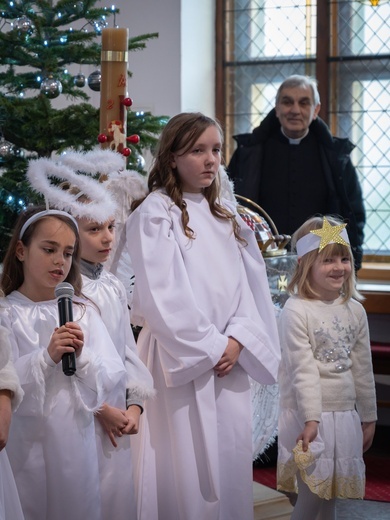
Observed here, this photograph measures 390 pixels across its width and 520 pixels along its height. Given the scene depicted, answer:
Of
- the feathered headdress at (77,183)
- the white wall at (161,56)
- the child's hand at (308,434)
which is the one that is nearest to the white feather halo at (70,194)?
the feathered headdress at (77,183)

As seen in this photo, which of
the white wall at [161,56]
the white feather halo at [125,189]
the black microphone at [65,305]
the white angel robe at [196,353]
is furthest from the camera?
the white wall at [161,56]

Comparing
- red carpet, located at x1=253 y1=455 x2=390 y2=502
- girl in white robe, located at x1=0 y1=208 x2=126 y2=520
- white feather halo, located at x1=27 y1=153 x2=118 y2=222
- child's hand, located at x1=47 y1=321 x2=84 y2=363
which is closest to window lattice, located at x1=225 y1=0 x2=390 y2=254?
red carpet, located at x1=253 y1=455 x2=390 y2=502

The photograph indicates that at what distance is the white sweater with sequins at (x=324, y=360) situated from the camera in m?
3.80

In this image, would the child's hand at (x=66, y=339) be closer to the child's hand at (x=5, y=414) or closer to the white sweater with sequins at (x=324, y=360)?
the child's hand at (x=5, y=414)

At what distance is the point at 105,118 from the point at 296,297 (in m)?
1.02

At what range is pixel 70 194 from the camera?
3268mm

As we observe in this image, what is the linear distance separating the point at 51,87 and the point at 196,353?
1600mm

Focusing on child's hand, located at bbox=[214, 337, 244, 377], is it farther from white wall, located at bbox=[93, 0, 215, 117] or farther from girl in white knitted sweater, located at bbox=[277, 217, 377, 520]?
white wall, located at bbox=[93, 0, 215, 117]

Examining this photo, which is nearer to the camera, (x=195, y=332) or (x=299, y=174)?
(x=195, y=332)

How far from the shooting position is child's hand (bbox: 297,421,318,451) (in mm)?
3732

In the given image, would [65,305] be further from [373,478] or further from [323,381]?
[373,478]

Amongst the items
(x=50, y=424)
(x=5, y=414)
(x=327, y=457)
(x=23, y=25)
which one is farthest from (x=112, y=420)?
(x=23, y=25)

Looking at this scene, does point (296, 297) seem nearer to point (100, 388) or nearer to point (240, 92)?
point (100, 388)

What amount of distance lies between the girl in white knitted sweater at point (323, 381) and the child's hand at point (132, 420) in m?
0.82
